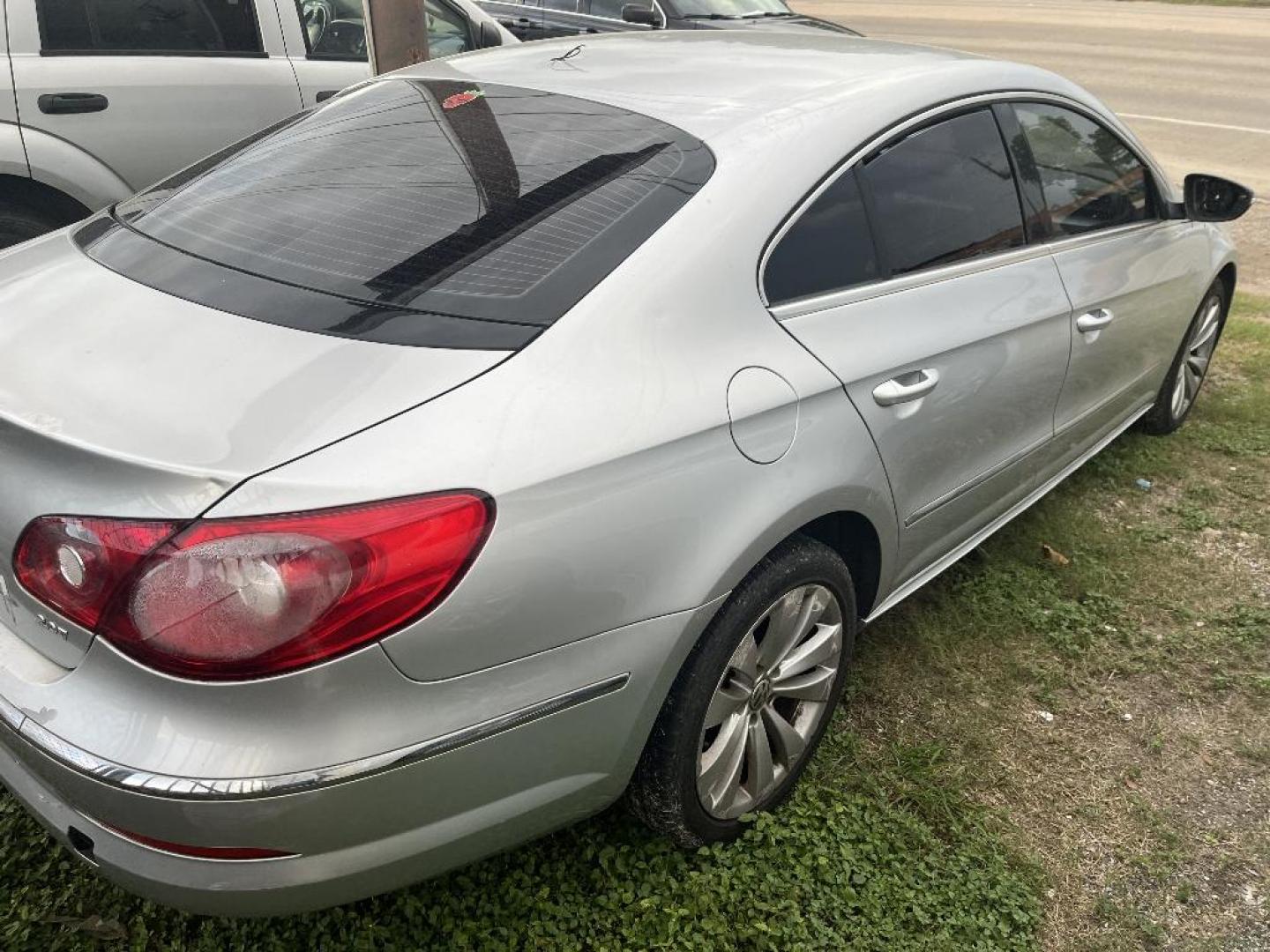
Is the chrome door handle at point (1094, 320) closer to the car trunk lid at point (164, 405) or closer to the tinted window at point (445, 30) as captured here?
the car trunk lid at point (164, 405)

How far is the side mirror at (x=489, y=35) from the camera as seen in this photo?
18.4ft

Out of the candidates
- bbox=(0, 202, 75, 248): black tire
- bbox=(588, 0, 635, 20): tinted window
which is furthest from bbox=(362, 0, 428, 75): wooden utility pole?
bbox=(588, 0, 635, 20): tinted window

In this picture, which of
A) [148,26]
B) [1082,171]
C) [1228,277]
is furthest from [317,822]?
[1228,277]

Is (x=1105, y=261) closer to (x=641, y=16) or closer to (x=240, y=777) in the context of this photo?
(x=240, y=777)

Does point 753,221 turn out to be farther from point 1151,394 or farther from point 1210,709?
point 1151,394

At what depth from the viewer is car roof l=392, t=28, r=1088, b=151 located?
2.40 m

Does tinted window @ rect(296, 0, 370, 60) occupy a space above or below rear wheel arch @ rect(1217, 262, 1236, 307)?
above

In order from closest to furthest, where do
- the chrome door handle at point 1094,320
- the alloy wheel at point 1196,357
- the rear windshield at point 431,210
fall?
1. the rear windshield at point 431,210
2. the chrome door handle at point 1094,320
3. the alloy wheel at point 1196,357

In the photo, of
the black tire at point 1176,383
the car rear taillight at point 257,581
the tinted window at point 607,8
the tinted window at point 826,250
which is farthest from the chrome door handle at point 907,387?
the tinted window at point 607,8

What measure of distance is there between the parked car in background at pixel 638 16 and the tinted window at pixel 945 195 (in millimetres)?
5895

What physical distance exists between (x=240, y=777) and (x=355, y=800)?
172 mm

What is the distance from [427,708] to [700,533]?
0.58 metres

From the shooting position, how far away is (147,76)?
4.46 m

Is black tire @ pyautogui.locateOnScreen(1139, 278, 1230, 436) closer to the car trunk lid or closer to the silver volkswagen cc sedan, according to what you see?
the silver volkswagen cc sedan
